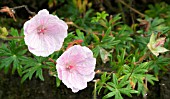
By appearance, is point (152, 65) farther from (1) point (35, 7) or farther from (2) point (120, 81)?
(1) point (35, 7)

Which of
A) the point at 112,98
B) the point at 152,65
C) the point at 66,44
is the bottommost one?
the point at 112,98

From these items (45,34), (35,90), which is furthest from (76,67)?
(35,90)

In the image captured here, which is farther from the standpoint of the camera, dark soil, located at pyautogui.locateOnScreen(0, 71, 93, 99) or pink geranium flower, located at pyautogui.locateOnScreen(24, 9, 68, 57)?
dark soil, located at pyautogui.locateOnScreen(0, 71, 93, 99)

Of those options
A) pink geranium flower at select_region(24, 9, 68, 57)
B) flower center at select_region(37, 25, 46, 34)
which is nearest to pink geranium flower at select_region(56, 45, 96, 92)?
pink geranium flower at select_region(24, 9, 68, 57)

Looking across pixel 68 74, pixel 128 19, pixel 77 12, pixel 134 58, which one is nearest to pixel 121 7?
pixel 128 19

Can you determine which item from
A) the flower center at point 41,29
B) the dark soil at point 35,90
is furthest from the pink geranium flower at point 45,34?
the dark soil at point 35,90

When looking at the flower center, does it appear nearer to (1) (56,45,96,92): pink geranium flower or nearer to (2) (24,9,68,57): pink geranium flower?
(2) (24,9,68,57): pink geranium flower
